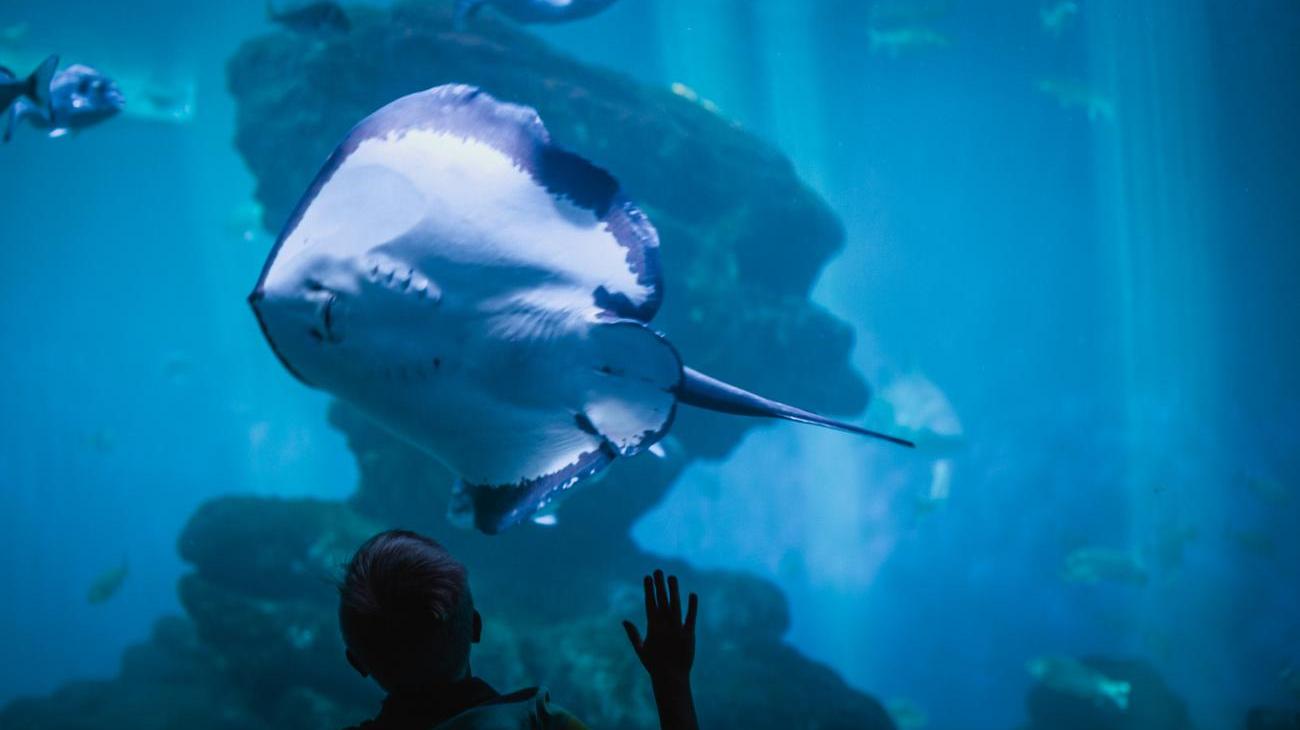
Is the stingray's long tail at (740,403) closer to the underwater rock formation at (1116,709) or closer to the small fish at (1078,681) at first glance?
the small fish at (1078,681)

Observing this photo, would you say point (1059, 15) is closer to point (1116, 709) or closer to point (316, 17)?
point (1116, 709)

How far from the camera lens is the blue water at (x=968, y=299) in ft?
43.5

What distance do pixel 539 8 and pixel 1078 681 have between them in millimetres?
10920

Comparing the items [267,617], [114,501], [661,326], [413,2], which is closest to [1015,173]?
[661,326]

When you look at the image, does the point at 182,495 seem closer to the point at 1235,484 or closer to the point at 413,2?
→ the point at 413,2

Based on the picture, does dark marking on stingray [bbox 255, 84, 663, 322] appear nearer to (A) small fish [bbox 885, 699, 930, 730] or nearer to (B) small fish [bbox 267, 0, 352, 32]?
(B) small fish [bbox 267, 0, 352, 32]

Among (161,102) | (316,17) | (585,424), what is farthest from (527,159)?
(161,102)

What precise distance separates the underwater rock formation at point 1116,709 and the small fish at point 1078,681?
0.31ft

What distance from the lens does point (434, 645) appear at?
97 centimetres

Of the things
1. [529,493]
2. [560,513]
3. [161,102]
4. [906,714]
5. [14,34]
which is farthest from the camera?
[161,102]

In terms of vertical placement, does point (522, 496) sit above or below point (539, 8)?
below

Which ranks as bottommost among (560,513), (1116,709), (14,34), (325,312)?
(560,513)

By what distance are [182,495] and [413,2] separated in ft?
178

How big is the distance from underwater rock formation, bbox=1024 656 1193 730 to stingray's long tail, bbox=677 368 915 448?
1070 centimetres
